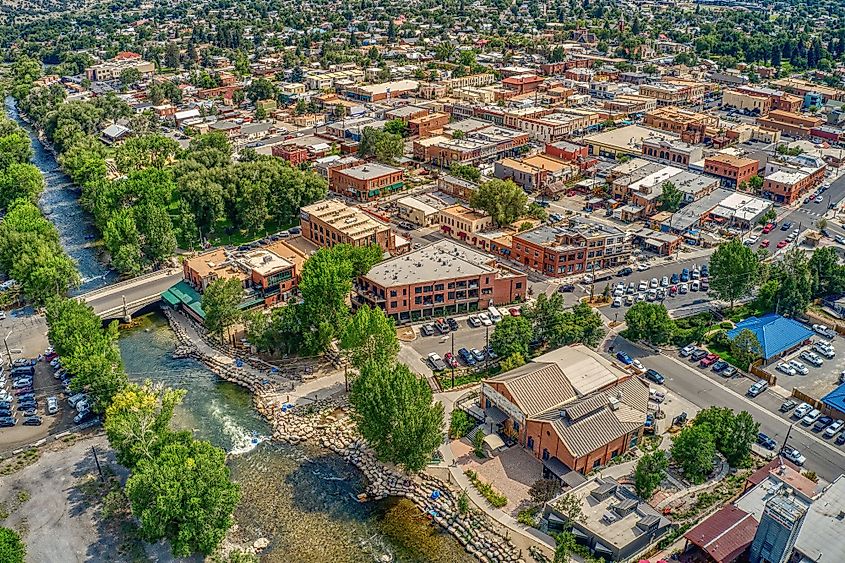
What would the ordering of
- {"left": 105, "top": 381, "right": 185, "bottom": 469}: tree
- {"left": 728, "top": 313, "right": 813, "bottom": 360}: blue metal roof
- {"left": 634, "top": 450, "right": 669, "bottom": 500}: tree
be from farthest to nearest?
1. {"left": 728, "top": 313, "right": 813, "bottom": 360}: blue metal roof
2. {"left": 105, "top": 381, "right": 185, "bottom": 469}: tree
3. {"left": 634, "top": 450, "right": 669, "bottom": 500}: tree

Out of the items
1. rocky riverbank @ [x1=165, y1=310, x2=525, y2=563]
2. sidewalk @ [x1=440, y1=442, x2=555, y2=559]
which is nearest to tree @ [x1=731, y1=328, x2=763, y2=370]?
A: sidewalk @ [x1=440, y1=442, x2=555, y2=559]

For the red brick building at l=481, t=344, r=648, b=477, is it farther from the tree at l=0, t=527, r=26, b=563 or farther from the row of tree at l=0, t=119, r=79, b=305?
the row of tree at l=0, t=119, r=79, b=305

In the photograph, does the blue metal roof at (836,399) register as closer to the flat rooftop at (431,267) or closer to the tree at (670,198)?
the flat rooftop at (431,267)

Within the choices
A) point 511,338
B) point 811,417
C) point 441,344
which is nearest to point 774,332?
point 811,417

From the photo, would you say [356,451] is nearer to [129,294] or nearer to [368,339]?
[368,339]

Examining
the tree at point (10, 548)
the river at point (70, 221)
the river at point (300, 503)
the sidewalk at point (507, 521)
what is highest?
the tree at point (10, 548)

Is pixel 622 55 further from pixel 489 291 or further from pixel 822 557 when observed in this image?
pixel 822 557

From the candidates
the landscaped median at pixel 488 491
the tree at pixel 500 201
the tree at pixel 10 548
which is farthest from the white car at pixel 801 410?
the tree at pixel 10 548
